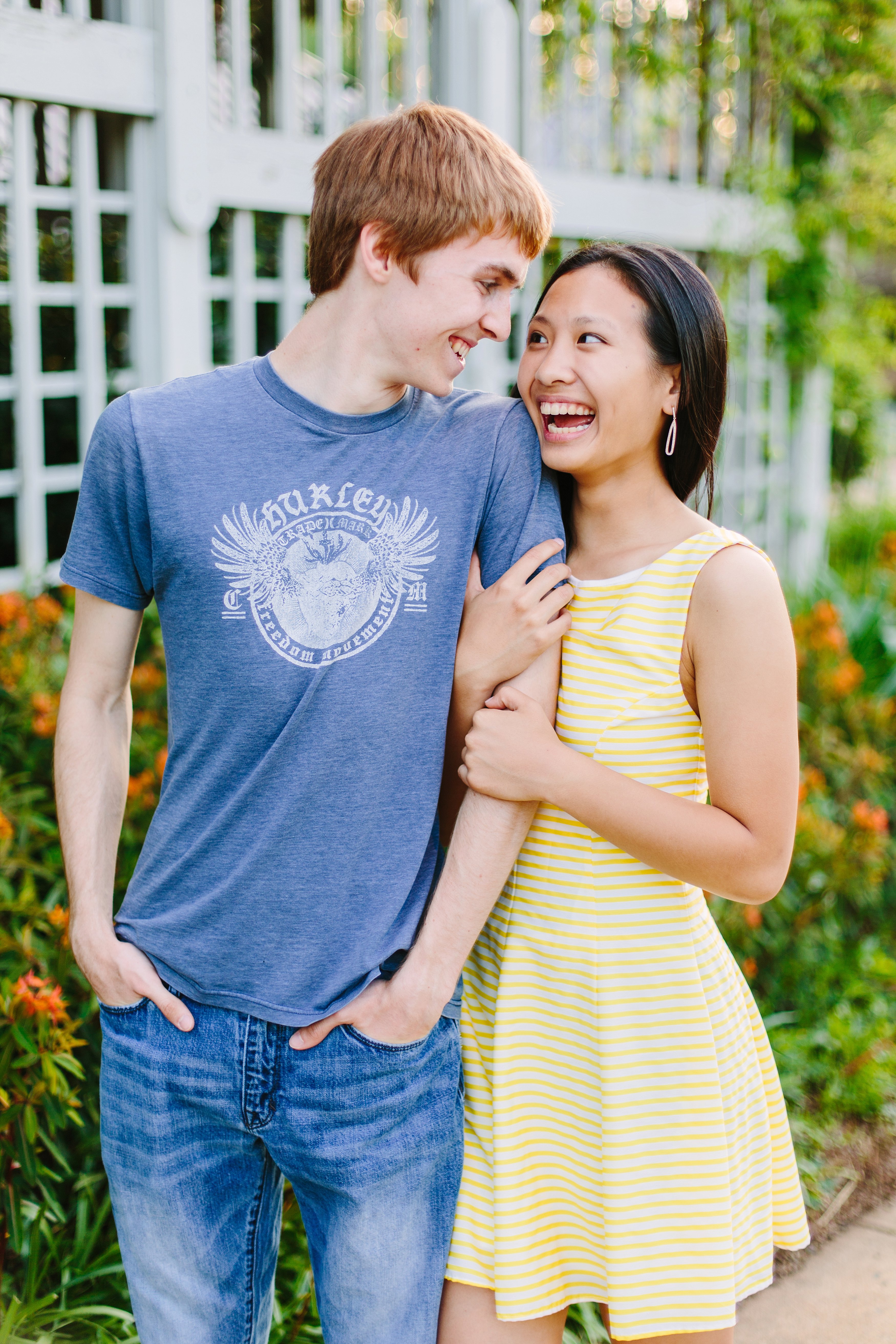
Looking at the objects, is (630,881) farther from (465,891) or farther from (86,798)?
(86,798)

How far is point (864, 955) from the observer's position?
3.71 metres

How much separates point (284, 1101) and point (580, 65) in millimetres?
5251

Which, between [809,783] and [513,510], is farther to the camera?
[809,783]

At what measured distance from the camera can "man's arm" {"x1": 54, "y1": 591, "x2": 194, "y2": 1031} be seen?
163 centimetres

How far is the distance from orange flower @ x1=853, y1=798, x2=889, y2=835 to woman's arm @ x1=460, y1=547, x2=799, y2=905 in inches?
79.0

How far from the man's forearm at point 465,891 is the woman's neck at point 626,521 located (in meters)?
0.37

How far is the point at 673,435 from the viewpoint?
171cm

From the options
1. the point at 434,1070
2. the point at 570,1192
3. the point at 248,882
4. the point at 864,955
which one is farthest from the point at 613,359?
the point at 864,955

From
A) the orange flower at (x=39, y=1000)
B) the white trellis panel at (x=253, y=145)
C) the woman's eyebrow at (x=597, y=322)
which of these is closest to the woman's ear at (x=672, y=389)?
the woman's eyebrow at (x=597, y=322)

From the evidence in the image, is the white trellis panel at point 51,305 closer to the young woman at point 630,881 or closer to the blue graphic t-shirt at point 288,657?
the blue graphic t-shirt at point 288,657

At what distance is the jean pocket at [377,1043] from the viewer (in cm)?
150

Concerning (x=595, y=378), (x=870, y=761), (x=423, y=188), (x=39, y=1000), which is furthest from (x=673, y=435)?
(x=870, y=761)

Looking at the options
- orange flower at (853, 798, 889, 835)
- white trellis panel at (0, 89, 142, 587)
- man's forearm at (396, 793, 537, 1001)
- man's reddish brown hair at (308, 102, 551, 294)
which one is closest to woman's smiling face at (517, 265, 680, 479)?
man's reddish brown hair at (308, 102, 551, 294)

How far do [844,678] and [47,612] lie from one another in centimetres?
248
